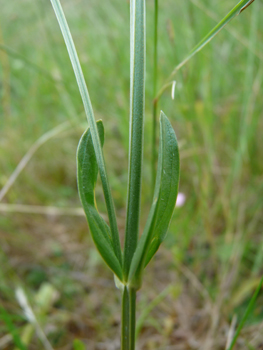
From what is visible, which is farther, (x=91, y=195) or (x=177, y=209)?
(x=177, y=209)

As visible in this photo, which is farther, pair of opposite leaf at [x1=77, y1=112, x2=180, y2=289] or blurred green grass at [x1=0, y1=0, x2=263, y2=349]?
blurred green grass at [x1=0, y1=0, x2=263, y2=349]

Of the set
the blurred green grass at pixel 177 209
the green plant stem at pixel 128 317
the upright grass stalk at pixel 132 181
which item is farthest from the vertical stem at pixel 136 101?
the blurred green grass at pixel 177 209

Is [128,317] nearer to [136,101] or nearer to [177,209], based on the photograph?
[136,101]

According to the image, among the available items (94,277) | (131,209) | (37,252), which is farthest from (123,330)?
(37,252)

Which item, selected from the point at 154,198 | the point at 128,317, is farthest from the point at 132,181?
the point at 128,317

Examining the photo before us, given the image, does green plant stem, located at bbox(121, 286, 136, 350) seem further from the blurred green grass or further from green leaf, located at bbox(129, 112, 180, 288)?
the blurred green grass

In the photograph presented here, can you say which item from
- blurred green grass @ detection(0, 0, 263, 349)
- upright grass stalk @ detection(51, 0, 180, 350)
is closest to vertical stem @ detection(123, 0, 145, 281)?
upright grass stalk @ detection(51, 0, 180, 350)

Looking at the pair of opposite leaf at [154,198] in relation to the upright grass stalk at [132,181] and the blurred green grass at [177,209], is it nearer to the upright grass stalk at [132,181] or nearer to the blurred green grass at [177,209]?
the upright grass stalk at [132,181]
